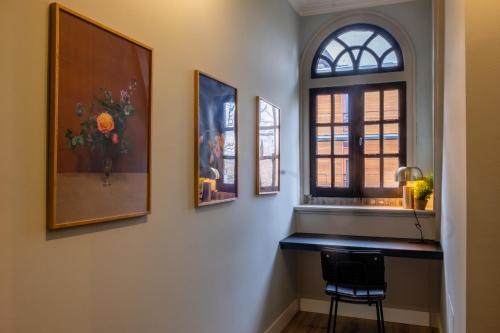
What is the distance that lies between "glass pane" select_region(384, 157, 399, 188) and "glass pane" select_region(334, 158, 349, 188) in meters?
0.38

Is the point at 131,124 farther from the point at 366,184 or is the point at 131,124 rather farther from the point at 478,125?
the point at 366,184

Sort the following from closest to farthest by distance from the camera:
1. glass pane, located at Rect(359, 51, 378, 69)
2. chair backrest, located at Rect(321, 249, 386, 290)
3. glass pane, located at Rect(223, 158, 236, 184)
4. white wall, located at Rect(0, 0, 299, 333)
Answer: white wall, located at Rect(0, 0, 299, 333) < glass pane, located at Rect(223, 158, 236, 184) < chair backrest, located at Rect(321, 249, 386, 290) < glass pane, located at Rect(359, 51, 378, 69)

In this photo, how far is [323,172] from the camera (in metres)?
4.16

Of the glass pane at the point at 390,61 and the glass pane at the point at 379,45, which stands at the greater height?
the glass pane at the point at 379,45

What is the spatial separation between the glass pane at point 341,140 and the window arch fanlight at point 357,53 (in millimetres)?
571

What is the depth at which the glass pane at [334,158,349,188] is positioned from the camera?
4.07 m

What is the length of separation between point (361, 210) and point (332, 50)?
1.70 meters

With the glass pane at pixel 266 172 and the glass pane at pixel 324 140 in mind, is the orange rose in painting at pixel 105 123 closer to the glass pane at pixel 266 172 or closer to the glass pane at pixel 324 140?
the glass pane at pixel 266 172

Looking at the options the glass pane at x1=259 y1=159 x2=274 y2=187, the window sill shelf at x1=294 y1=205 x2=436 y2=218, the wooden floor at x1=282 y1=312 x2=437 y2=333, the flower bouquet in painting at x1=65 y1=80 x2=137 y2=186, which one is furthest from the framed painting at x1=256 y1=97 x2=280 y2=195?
the flower bouquet in painting at x1=65 y1=80 x2=137 y2=186

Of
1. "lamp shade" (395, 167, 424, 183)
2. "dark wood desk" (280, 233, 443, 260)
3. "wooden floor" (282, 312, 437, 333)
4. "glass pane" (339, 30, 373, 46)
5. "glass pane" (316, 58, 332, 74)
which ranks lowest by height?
"wooden floor" (282, 312, 437, 333)

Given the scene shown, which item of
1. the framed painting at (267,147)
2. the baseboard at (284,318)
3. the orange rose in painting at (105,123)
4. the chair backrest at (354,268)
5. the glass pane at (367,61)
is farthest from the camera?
the glass pane at (367,61)

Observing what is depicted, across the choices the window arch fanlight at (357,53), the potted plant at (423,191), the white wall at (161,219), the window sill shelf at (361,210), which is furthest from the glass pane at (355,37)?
the window sill shelf at (361,210)

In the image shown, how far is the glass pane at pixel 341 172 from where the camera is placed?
4074 millimetres

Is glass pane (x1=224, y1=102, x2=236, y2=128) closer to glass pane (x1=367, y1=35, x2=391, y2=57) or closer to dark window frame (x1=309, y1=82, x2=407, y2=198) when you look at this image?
dark window frame (x1=309, y1=82, x2=407, y2=198)
